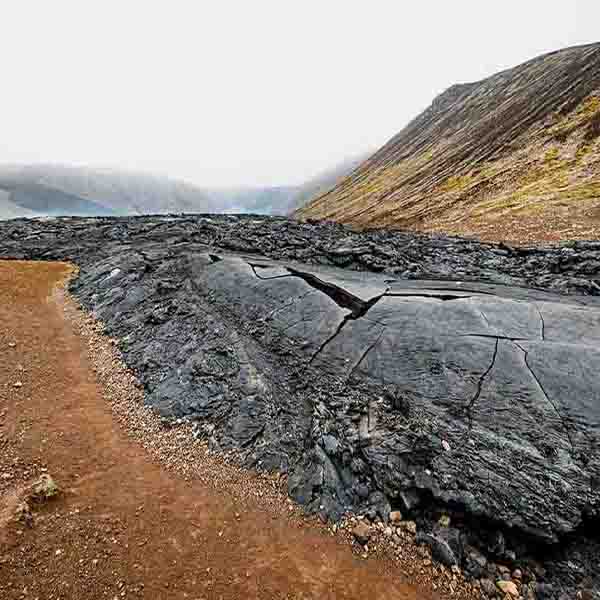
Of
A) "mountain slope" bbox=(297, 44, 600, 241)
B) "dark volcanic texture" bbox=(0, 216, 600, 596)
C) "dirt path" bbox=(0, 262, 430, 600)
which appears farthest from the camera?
"mountain slope" bbox=(297, 44, 600, 241)

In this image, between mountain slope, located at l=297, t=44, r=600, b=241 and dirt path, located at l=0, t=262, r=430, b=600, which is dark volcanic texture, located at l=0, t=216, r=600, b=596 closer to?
dirt path, located at l=0, t=262, r=430, b=600

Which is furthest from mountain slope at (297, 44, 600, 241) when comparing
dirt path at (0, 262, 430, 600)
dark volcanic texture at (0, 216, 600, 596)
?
dirt path at (0, 262, 430, 600)

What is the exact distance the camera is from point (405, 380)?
8453mm

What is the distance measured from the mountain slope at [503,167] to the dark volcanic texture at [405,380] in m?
20.2

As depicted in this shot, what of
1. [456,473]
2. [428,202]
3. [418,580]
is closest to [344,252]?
[456,473]

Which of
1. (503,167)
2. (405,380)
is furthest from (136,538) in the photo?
(503,167)

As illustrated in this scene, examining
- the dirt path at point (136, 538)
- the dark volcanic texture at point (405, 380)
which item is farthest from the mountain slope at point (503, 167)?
the dirt path at point (136, 538)

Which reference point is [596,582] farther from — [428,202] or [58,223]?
[428,202]

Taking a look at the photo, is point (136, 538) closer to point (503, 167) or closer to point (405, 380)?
point (405, 380)

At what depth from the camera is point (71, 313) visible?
1666cm

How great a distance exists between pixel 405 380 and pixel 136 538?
6321 mm

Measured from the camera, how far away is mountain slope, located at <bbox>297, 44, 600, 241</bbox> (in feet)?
109

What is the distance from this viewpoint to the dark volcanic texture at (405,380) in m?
6.43

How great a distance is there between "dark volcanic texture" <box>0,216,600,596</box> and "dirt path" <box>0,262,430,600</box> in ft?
3.42
